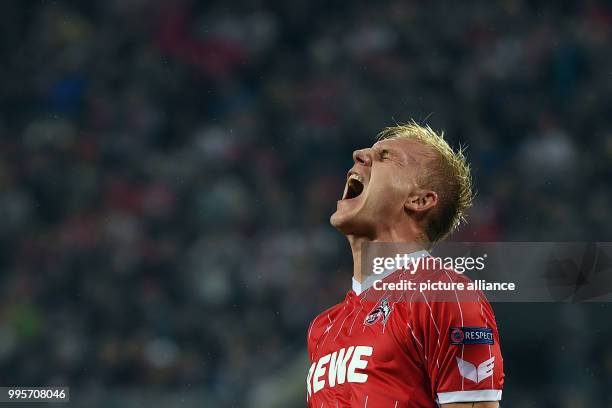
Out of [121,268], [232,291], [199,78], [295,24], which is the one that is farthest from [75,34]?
[232,291]

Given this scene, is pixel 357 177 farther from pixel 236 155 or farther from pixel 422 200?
pixel 236 155

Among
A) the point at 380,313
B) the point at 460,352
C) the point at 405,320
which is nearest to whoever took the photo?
the point at 460,352

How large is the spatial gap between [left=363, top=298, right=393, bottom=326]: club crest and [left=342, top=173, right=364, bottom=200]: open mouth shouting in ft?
1.56

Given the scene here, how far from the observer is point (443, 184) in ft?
9.45

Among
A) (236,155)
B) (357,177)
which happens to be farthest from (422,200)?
(236,155)

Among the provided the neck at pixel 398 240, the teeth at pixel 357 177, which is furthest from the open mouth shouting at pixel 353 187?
the neck at pixel 398 240

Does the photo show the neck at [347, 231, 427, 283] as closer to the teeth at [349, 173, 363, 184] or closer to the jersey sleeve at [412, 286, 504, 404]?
the teeth at [349, 173, 363, 184]

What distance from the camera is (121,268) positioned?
740 centimetres

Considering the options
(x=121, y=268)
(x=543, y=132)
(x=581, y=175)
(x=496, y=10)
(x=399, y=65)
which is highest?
(x=496, y=10)

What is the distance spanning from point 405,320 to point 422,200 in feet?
1.67

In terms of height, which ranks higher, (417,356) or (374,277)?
(374,277)

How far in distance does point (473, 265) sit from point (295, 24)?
632cm

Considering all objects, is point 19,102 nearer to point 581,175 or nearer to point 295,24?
point 295,24

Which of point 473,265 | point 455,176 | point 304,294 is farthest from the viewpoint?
point 304,294
